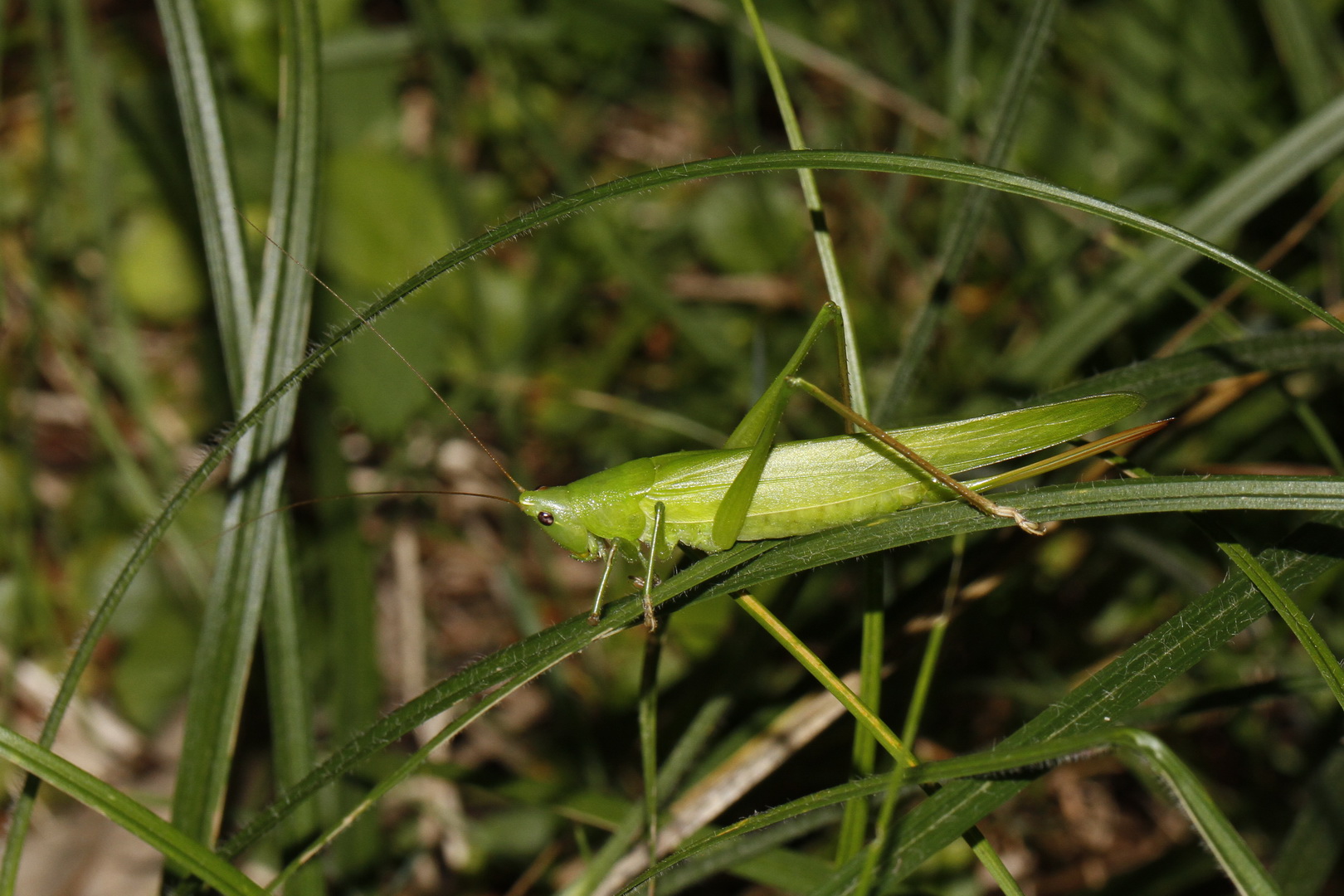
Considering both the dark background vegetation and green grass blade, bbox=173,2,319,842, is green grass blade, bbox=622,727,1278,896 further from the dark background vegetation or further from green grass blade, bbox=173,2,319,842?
green grass blade, bbox=173,2,319,842

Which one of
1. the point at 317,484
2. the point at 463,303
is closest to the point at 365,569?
the point at 317,484

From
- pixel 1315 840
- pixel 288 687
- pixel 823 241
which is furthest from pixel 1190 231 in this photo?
pixel 288 687

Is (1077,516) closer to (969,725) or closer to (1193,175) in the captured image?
(969,725)

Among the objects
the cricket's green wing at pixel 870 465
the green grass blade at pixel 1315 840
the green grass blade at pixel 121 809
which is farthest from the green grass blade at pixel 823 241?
the green grass blade at pixel 1315 840

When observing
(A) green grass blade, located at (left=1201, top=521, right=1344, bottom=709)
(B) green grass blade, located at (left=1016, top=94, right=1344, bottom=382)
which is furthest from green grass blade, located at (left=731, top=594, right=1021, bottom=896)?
(B) green grass blade, located at (left=1016, top=94, right=1344, bottom=382)

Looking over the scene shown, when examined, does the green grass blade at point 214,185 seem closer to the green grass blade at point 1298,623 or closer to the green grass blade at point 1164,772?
the green grass blade at point 1164,772

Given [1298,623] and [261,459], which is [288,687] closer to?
[261,459]
